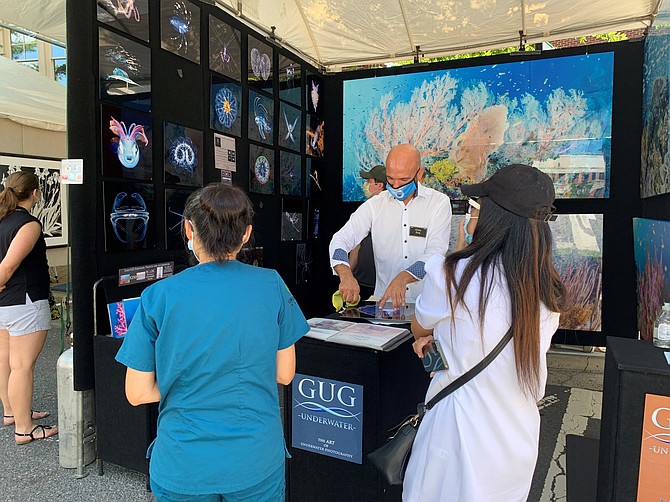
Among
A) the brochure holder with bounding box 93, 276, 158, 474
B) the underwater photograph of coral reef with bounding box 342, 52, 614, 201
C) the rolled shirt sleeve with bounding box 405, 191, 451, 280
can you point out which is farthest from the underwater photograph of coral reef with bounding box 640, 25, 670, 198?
the brochure holder with bounding box 93, 276, 158, 474

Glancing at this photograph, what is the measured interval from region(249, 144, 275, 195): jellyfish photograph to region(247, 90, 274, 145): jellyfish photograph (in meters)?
0.09

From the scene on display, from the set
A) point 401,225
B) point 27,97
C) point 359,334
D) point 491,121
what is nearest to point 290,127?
point 491,121

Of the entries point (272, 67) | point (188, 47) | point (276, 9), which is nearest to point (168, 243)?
point (188, 47)

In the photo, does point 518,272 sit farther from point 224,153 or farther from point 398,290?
point 224,153

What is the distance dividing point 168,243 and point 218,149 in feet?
2.90

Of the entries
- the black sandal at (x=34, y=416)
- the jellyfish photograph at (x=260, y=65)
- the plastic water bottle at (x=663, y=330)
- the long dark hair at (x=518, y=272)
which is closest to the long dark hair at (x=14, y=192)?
the black sandal at (x=34, y=416)

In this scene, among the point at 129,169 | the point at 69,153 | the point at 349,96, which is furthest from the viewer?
the point at 349,96

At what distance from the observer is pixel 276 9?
418 centimetres

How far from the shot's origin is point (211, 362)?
128cm

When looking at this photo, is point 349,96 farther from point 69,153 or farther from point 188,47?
point 69,153

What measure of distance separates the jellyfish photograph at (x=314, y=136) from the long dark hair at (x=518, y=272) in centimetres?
386

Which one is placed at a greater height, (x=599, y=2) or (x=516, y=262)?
(x=599, y=2)

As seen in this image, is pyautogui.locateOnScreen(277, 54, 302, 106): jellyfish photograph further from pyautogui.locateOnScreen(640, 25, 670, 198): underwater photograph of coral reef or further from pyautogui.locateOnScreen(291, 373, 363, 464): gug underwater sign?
pyautogui.locateOnScreen(291, 373, 363, 464): gug underwater sign

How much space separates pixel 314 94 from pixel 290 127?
2.11 feet
